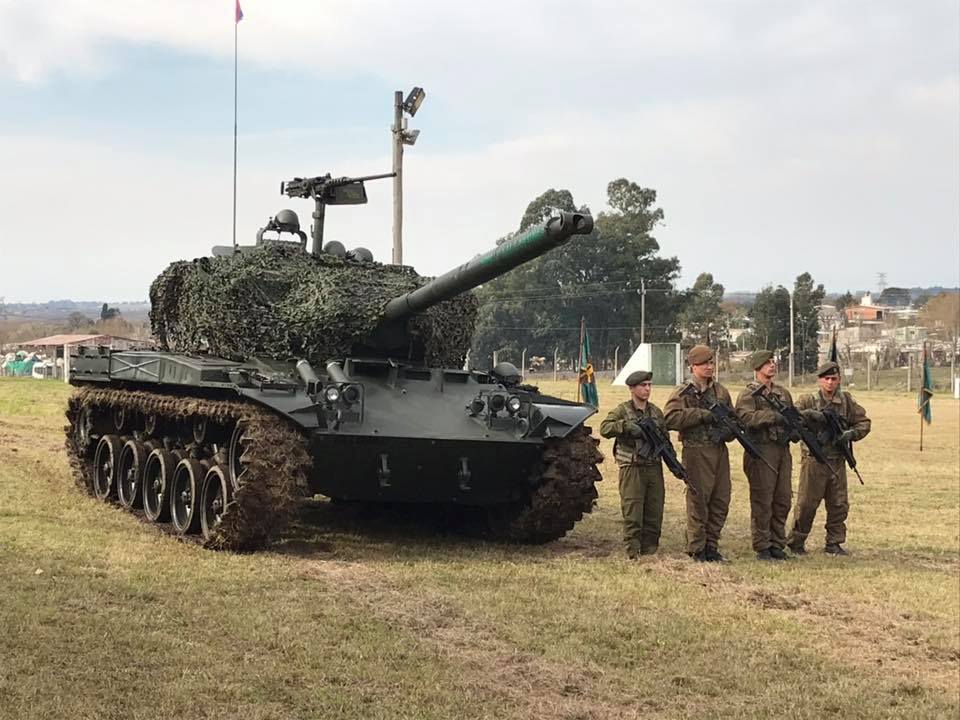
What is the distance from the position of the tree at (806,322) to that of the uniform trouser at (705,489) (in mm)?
52742

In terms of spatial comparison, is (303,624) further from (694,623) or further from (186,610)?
(694,623)

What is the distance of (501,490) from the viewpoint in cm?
1089

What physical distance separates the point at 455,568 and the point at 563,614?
1.84 metres

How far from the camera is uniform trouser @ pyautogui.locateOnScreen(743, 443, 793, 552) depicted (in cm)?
Answer: 1056

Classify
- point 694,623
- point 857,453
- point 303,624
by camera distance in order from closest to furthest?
1. point 303,624
2. point 694,623
3. point 857,453

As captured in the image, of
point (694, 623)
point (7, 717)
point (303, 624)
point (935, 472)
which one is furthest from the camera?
point (935, 472)

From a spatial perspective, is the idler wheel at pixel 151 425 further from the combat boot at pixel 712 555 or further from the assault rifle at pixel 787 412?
the assault rifle at pixel 787 412

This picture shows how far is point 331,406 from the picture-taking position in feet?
32.1

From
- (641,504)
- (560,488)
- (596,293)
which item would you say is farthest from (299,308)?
(596,293)

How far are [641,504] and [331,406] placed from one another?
2.79 metres

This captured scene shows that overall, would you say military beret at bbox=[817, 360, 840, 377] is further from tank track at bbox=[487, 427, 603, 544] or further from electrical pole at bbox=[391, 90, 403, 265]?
electrical pole at bbox=[391, 90, 403, 265]

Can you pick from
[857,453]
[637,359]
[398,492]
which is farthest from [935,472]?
[637,359]

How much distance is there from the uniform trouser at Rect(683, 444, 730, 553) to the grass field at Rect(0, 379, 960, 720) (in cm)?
→ 34

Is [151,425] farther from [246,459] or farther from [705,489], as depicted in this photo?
[705,489]
